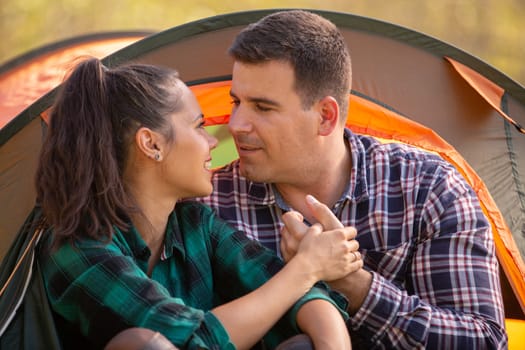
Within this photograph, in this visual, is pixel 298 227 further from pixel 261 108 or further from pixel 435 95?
pixel 435 95

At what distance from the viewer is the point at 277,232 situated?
7.53 feet

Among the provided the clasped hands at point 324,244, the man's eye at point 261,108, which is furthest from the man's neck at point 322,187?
the clasped hands at point 324,244

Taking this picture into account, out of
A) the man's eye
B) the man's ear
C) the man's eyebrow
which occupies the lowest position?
the man's ear

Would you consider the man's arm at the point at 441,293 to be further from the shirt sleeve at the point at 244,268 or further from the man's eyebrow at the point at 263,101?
the man's eyebrow at the point at 263,101

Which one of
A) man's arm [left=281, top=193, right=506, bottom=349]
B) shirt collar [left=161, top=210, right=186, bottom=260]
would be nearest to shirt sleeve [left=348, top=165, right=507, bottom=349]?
man's arm [left=281, top=193, right=506, bottom=349]

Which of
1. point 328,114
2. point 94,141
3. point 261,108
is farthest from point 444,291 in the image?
point 94,141

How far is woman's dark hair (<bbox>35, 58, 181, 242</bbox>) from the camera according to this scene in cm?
188

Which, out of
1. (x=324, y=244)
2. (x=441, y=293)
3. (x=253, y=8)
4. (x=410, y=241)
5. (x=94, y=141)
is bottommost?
(x=253, y=8)

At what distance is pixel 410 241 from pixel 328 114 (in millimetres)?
445

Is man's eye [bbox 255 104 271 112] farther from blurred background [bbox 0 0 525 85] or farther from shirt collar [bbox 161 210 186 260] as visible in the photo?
blurred background [bbox 0 0 525 85]

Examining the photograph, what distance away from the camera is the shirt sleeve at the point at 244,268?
6.37ft

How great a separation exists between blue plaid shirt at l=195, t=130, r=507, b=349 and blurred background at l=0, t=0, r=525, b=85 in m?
5.85

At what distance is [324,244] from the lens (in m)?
1.94

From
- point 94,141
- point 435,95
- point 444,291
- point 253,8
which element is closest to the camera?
point 94,141
